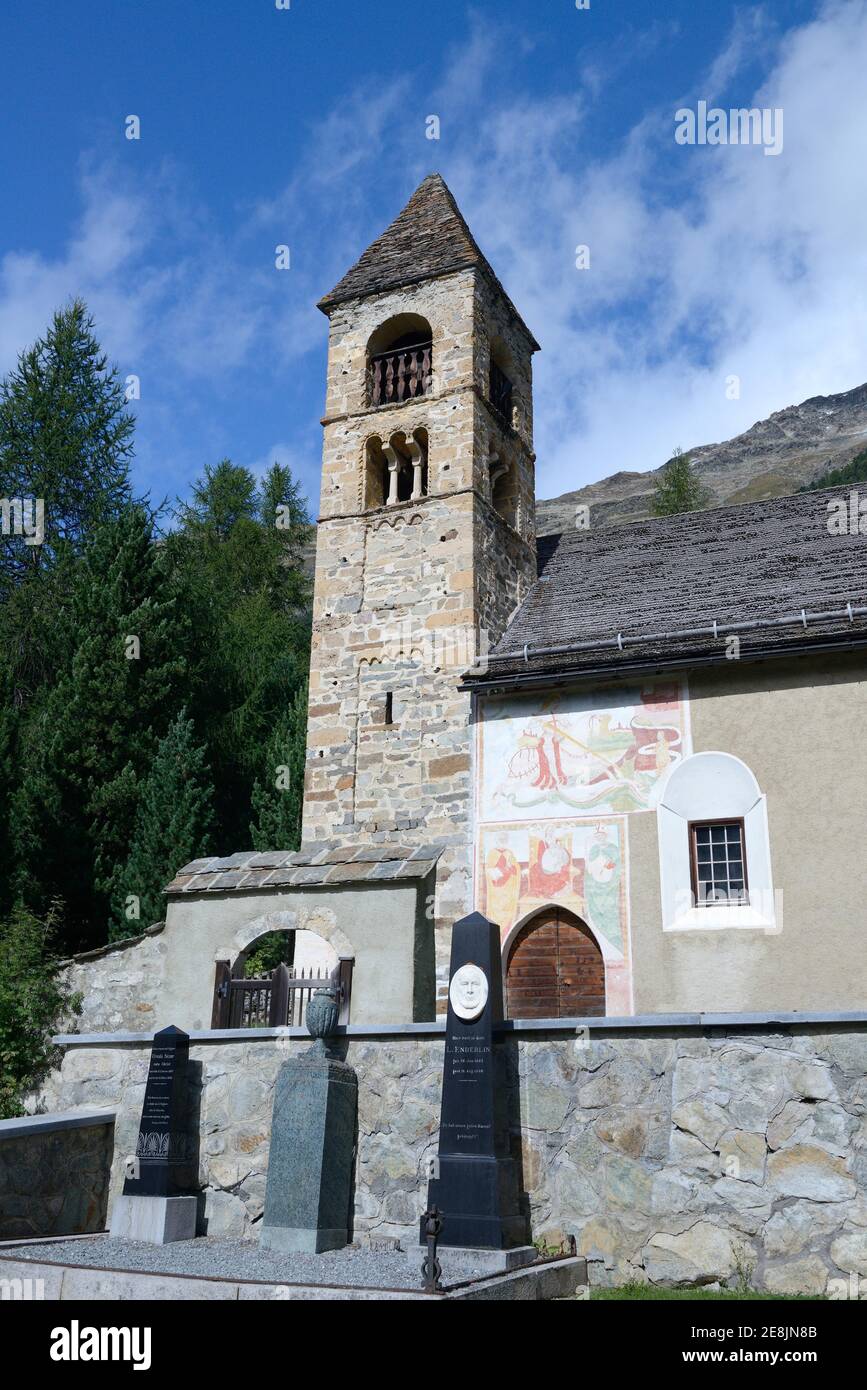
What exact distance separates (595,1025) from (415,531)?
1127 cm

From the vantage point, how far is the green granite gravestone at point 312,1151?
9.09 metres

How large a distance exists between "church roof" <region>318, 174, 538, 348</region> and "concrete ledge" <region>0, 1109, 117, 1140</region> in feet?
50.9

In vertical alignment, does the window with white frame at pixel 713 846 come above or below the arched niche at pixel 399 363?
below

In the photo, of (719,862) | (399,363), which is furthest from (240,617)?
(719,862)

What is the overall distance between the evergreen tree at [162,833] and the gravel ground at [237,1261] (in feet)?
37.7

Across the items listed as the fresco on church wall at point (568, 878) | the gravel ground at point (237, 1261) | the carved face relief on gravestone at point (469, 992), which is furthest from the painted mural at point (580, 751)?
the gravel ground at point (237, 1261)

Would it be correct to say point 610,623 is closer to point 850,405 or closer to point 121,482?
point 121,482

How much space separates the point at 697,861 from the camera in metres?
14.6

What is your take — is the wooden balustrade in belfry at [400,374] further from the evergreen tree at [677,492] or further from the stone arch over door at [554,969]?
the evergreen tree at [677,492]

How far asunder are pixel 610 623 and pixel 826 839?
4882 millimetres

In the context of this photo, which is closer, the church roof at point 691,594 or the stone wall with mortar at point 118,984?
the church roof at point 691,594

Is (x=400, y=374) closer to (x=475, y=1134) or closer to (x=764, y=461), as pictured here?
(x=475, y=1134)

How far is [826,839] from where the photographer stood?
13.8 m

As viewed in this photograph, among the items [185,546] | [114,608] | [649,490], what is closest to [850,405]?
[649,490]
